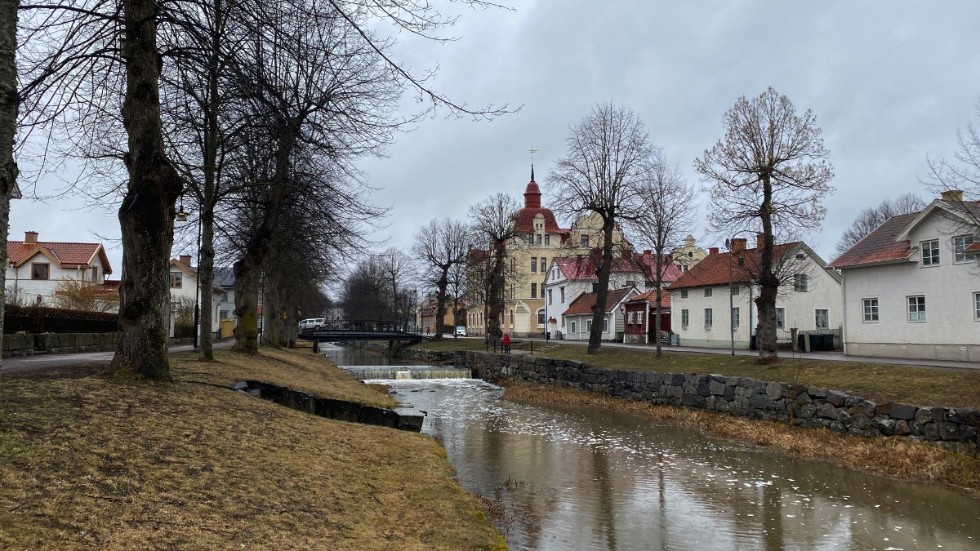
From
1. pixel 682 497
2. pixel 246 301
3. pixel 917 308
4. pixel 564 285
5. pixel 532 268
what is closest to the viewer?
pixel 682 497

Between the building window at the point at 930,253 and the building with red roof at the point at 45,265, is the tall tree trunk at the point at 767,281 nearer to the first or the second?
the building window at the point at 930,253

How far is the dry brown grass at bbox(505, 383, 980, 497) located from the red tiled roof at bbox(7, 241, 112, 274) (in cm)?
4687

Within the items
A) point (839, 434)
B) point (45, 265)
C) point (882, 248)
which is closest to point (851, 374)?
point (839, 434)

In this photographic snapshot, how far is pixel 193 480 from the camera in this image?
17.1 feet

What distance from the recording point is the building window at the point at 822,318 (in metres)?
36.3

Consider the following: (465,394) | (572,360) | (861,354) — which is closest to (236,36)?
(465,394)

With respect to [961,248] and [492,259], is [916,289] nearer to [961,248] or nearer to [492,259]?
[961,248]

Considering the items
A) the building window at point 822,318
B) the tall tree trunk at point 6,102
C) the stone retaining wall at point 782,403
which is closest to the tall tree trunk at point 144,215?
the tall tree trunk at point 6,102

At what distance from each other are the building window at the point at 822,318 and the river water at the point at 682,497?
2370 centimetres

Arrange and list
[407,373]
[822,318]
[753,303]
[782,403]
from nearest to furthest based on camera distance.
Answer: [782,403]
[753,303]
[407,373]
[822,318]

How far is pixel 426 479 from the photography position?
7.89m

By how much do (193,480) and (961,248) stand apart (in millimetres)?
28470

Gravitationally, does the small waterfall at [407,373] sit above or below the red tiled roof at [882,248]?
below

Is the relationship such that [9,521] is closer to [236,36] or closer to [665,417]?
[236,36]
